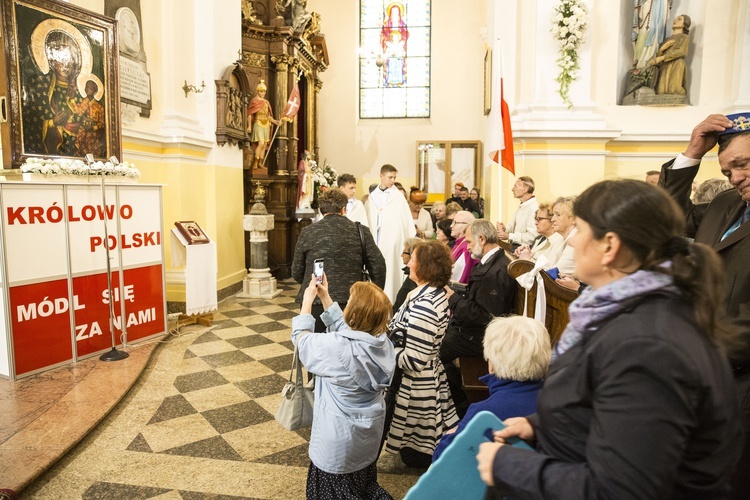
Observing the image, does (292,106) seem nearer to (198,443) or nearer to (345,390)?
(198,443)

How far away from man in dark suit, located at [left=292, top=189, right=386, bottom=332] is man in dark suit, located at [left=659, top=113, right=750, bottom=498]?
83.5 inches

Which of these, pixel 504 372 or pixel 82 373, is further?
pixel 82 373

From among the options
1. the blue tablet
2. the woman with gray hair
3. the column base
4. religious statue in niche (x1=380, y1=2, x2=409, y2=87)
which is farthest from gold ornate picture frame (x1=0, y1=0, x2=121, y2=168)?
religious statue in niche (x1=380, y1=2, x2=409, y2=87)

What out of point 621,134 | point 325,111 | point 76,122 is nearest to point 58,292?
point 76,122

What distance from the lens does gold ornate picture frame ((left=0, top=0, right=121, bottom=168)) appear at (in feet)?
13.4

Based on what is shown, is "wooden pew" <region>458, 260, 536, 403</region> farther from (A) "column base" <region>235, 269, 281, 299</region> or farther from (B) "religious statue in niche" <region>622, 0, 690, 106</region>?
(A) "column base" <region>235, 269, 281, 299</region>

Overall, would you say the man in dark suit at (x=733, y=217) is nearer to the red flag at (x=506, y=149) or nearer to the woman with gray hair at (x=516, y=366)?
the woman with gray hair at (x=516, y=366)

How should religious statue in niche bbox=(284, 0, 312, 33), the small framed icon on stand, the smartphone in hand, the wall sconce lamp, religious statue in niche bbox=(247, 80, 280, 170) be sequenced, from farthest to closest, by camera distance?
religious statue in niche bbox=(284, 0, 312, 33), religious statue in niche bbox=(247, 80, 280, 170), the wall sconce lamp, the small framed icon on stand, the smartphone in hand

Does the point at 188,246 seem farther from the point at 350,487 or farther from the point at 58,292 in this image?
the point at 350,487

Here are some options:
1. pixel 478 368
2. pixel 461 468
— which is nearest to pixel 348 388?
pixel 461 468

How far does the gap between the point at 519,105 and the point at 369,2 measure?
8.22m

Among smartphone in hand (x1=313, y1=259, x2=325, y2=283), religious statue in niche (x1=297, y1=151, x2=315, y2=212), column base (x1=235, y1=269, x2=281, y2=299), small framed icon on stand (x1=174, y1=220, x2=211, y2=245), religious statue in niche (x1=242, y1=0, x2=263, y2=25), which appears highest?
religious statue in niche (x1=242, y1=0, x2=263, y2=25)

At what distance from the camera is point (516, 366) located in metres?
1.72

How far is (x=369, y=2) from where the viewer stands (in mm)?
13164
